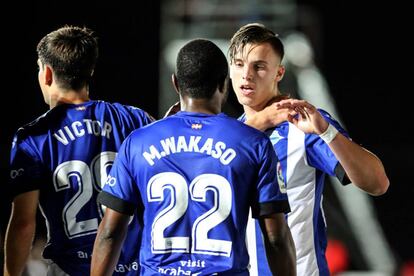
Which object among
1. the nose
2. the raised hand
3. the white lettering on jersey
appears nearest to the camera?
the raised hand

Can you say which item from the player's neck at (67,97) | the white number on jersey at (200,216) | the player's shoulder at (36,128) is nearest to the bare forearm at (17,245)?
the player's shoulder at (36,128)

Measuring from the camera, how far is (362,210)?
40.8 ft

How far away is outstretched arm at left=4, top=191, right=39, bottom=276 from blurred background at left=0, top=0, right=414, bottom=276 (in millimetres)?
6531

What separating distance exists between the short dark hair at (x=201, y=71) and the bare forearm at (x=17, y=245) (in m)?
1.15

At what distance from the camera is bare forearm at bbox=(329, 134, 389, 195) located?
4234mm

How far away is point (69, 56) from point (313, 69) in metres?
8.54

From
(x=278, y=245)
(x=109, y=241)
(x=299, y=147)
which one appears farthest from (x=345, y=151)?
(x=109, y=241)

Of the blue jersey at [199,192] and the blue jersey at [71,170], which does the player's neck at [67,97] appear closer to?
the blue jersey at [71,170]

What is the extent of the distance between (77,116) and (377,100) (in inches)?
416

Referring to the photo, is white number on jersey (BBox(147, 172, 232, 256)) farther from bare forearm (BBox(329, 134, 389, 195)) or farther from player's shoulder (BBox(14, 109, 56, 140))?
player's shoulder (BBox(14, 109, 56, 140))

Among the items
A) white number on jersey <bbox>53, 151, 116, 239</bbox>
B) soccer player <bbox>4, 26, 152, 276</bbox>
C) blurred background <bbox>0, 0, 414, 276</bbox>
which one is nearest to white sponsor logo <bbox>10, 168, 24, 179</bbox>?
soccer player <bbox>4, 26, 152, 276</bbox>

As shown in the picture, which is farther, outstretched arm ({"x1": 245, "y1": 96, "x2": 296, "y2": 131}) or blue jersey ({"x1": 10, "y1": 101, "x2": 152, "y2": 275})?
blue jersey ({"x1": 10, "y1": 101, "x2": 152, "y2": 275})

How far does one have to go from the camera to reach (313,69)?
12930 mm

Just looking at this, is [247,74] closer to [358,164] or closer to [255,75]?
[255,75]
